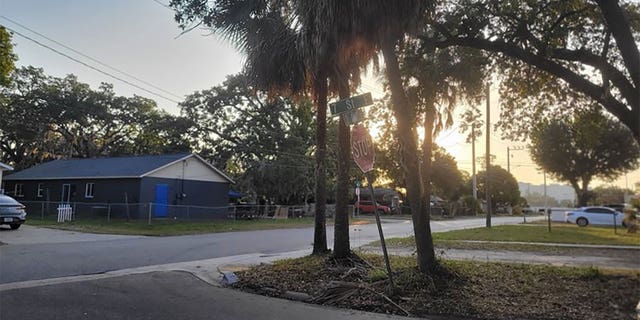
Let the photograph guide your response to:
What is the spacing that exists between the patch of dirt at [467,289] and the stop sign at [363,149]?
202 cm

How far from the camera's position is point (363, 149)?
787 cm

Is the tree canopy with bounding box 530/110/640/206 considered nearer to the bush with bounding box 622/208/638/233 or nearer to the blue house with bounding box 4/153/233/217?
the bush with bounding box 622/208/638/233

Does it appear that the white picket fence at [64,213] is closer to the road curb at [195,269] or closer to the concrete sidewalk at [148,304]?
the road curb at [195,269]

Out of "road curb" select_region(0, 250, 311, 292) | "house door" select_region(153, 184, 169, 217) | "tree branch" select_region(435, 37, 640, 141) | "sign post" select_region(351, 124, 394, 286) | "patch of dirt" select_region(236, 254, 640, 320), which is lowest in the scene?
"road curb" select_region(0, 250, 311, 292)

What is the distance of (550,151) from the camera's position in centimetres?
4666

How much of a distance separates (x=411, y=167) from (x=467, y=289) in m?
2.26

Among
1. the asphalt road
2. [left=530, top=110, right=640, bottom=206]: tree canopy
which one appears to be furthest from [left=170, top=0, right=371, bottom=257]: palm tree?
[left=530, top=110, right=640, bottom=206]: tree canopy

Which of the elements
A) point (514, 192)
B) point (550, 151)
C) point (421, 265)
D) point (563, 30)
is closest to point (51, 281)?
point (421, 265)

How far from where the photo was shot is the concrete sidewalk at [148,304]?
21.2ft

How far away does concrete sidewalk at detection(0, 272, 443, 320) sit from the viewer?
21.2ft

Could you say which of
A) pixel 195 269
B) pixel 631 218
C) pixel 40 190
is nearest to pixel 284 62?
pixel 195 269

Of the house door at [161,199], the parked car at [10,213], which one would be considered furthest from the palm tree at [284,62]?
the house door at [161,199]

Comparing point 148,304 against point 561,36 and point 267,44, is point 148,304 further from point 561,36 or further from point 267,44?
point 561,36

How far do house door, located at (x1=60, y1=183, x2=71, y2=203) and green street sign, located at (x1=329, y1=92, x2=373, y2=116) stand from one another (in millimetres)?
31177
